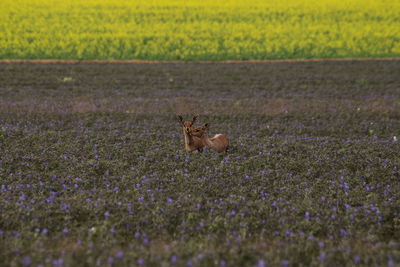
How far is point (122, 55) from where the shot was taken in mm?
30703

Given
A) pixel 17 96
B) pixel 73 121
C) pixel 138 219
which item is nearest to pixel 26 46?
pixel 17 96

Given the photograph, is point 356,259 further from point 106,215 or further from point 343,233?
point 106,215

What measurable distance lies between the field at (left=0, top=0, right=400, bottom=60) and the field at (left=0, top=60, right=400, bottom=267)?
16.3m

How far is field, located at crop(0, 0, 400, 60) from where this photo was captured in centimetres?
3116

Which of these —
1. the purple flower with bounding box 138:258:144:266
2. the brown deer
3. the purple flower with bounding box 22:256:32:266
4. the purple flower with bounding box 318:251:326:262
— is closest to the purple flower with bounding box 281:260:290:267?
the purple flower with bounding box 318:251:326:262

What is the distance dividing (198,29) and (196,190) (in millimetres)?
31013

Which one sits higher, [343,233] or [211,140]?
[211,140]

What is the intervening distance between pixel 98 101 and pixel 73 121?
318cm

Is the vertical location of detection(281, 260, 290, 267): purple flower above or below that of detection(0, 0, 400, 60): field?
below

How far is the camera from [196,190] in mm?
6844

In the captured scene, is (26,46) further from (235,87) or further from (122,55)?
(235,87)

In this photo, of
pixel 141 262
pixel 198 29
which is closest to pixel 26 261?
pixel 141 262

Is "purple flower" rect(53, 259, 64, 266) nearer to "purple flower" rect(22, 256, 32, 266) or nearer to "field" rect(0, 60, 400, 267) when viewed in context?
"field" rect(0, 60, 400, 267)

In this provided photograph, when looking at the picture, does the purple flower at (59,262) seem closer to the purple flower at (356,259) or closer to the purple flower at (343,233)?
the purple flower at (356,259)
